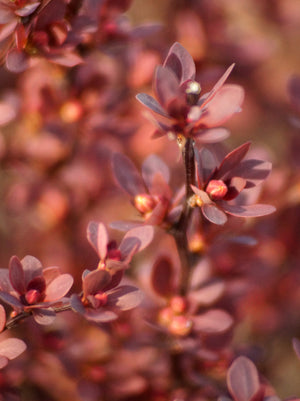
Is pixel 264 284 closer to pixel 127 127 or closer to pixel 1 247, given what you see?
pixel 127 127

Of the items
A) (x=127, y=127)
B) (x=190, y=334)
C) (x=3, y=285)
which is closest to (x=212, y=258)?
(x=190, y=334)

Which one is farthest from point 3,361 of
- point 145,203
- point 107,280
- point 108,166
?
point 108,166

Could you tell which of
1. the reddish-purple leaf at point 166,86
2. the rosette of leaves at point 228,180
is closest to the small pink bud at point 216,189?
the rosette of leaves at point 228,180

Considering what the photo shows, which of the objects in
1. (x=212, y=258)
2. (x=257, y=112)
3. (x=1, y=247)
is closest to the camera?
(x=212, y=258)

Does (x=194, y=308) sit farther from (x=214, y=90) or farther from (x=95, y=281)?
(x=214, y=90)

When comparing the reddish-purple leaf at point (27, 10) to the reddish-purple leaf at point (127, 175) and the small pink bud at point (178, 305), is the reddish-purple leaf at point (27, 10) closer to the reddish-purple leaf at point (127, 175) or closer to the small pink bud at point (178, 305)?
the reddish-purple leaf at point (127, 175)

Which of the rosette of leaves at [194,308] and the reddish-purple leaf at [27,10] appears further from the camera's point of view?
the rosette of leaves at [194,308]

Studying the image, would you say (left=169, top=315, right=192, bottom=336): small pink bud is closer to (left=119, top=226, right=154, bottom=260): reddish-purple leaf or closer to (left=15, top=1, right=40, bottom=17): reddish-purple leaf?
(left=119, top=226, right=154, bottom=260): reddish-purple leaf
